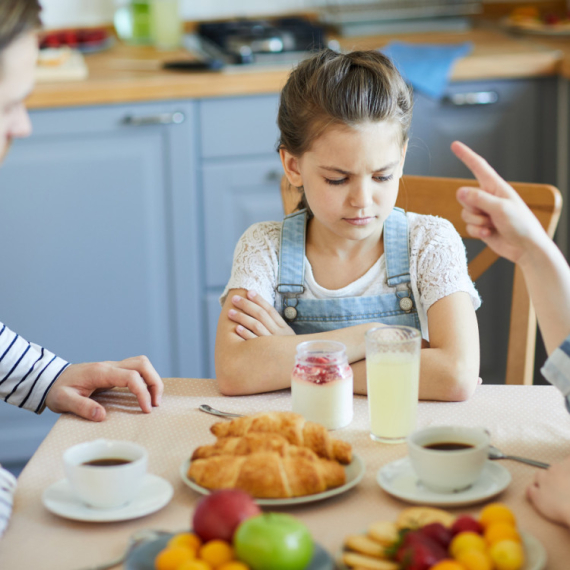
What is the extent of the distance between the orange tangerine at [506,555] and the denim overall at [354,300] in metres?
0.72

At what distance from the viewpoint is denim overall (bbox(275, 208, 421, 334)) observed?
136 cm

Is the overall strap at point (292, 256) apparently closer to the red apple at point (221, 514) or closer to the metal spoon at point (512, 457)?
the metal spoon at point (512, 457)

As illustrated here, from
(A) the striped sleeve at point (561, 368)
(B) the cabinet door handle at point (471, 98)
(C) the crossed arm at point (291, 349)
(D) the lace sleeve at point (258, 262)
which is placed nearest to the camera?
(A) the striped sleeve at point (561, 368)

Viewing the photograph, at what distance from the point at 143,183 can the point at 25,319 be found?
0.51 meters

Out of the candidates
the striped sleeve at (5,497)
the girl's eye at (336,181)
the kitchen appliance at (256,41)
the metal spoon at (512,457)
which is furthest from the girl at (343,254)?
the kitchen appliance at (256,41)

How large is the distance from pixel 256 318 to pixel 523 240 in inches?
19.1

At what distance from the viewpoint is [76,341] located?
93.5 inches

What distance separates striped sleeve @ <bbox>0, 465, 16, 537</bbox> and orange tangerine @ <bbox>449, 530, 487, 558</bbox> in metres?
0.41

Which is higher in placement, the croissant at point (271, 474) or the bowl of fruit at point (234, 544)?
the bowl of fruit at point (234, 544)

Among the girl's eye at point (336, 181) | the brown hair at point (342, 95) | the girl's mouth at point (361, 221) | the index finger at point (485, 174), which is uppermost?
the brown hair at point (342, 95)

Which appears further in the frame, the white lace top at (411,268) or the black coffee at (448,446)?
the white lace top at (411,268)

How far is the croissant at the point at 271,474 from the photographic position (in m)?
0.78

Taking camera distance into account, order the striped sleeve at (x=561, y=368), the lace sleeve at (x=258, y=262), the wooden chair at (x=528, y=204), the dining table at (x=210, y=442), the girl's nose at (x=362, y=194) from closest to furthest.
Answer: the dining table at (x=210, y=442) < the striped sleeve at (x=561, y=368) < the girl's nose at (x=362, y=194) < the lace sleeve at (x=258, y=262) < the wooden chair at (x=528, y=204)

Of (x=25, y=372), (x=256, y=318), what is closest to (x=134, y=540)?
(x=25, y=372)
